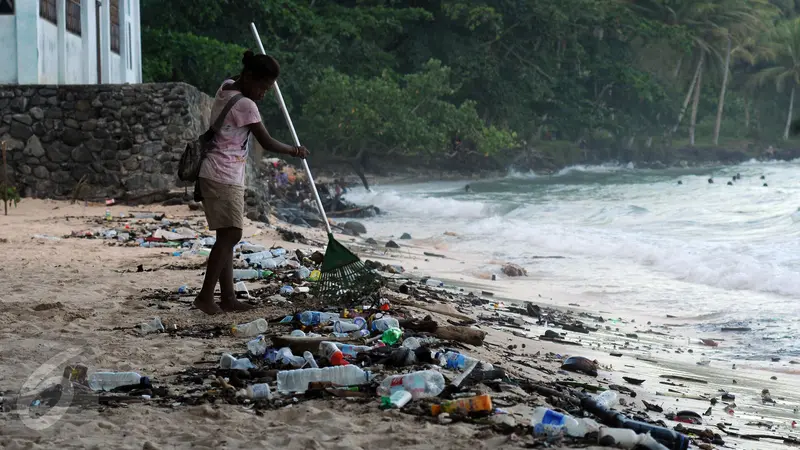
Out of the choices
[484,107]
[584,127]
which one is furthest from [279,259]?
[584,127]

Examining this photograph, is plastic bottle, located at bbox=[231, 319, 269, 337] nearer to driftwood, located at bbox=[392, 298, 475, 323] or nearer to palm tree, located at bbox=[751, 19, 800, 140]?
driftwood, located at bbox=[392, 298, 475, 323]

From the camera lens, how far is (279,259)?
8102 millimetres

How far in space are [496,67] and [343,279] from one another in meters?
35.8

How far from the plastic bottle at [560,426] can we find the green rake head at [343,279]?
2603 mm

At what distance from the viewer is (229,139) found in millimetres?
5676

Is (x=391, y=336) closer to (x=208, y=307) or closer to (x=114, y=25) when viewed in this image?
(x=208, y=307)

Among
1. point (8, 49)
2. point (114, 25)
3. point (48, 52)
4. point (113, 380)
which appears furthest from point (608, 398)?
point (114, 25)

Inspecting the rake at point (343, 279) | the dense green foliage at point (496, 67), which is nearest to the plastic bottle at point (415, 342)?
the rake at point (343, 279)

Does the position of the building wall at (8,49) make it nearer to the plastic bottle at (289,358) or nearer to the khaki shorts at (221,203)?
the khaki shorts at (221,203)

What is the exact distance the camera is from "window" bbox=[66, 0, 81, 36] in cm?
1636

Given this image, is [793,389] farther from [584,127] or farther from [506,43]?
[584,127]

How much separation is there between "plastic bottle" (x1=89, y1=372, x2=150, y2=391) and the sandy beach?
0.22 meters

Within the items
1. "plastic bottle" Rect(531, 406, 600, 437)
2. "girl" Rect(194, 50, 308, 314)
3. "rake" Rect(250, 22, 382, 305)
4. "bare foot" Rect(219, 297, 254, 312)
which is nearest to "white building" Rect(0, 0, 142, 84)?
"rake" Rect(250, 22, 382, 305)

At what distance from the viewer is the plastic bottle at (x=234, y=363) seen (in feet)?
15.0
